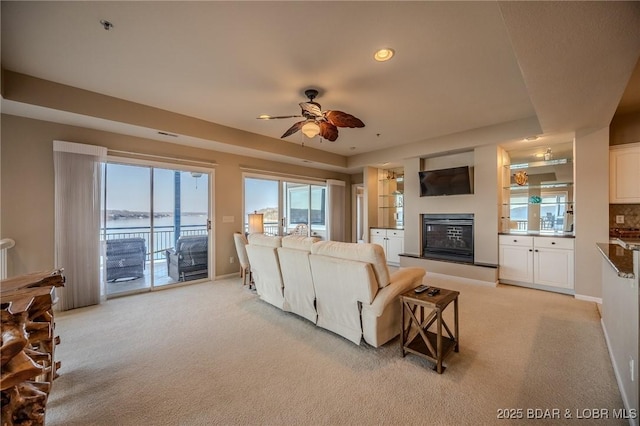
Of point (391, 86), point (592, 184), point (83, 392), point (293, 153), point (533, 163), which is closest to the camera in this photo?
point (83, 392)

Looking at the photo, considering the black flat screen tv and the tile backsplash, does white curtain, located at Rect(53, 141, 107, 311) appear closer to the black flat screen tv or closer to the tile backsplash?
the black flat screen tv

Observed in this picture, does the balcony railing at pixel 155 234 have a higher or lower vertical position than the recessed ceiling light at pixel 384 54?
lower

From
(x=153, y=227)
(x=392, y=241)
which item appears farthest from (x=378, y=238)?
(x=153, y=227)

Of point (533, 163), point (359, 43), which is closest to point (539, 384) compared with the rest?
point (359, 43)

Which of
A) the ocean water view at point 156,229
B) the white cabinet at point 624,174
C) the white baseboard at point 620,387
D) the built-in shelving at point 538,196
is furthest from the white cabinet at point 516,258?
the ocean water view at point 156,229

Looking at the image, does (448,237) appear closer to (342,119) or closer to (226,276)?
(342,119)

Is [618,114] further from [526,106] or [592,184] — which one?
[526,106]

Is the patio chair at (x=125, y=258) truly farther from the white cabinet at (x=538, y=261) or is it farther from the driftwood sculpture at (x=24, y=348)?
the white cabinet at (x=538, y=261)

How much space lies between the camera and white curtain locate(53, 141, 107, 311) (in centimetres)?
334

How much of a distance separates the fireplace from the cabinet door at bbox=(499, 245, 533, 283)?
0.52 m

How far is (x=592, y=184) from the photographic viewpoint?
140 inches

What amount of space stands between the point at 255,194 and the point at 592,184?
5.65 meters

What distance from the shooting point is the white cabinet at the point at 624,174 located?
3518 millimetres

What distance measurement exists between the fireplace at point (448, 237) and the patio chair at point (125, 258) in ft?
17.3
